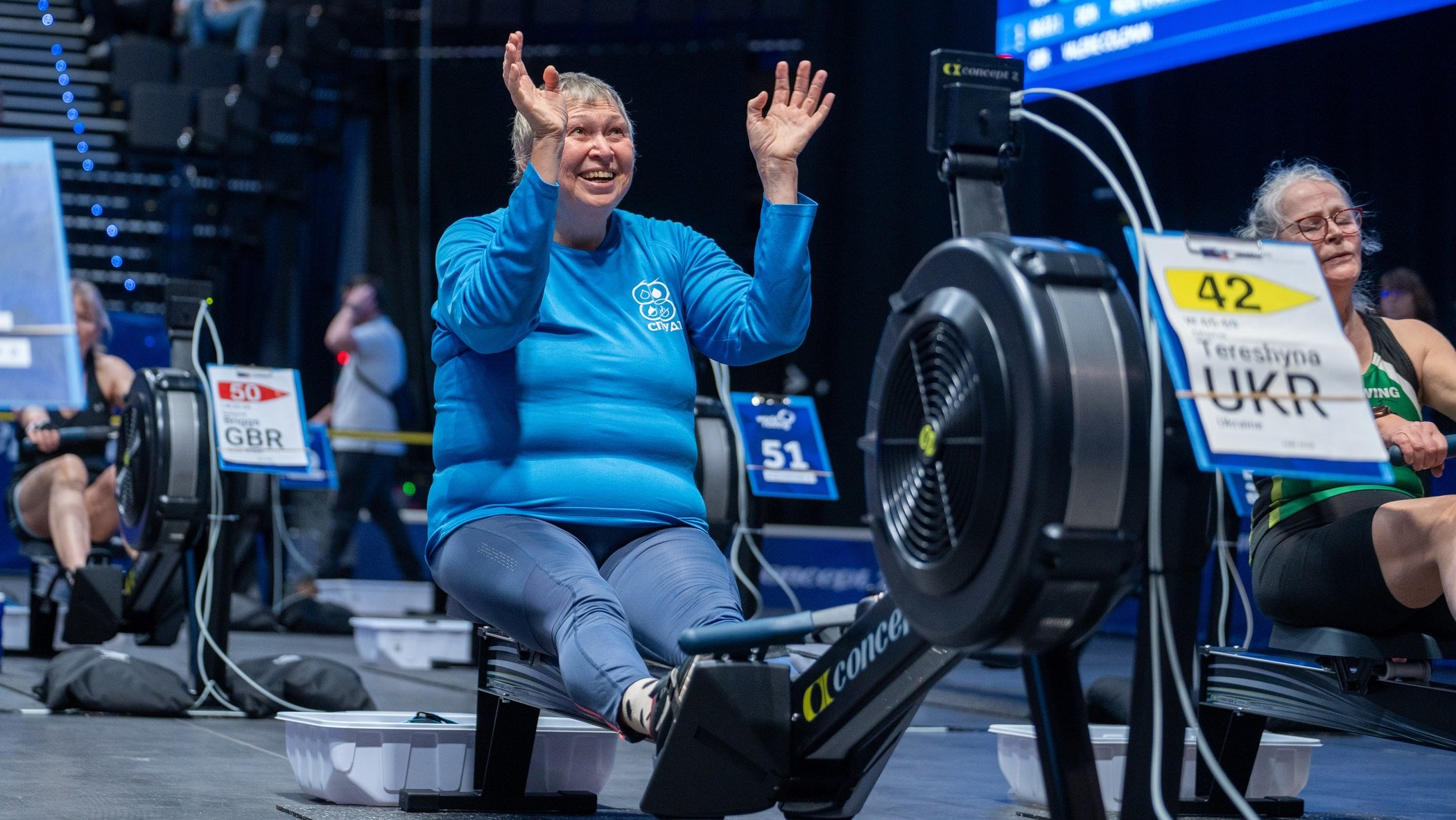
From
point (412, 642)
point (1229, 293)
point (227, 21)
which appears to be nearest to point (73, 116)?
point (227, 21)

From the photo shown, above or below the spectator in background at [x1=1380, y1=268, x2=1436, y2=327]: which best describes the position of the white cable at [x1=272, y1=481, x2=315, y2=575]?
below

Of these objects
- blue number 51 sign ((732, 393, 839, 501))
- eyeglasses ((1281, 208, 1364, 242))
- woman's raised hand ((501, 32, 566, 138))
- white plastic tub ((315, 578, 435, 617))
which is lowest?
white plastic tub ((315, 578, 435, 617))

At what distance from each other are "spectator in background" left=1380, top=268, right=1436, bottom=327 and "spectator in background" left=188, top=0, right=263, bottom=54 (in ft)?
26.8

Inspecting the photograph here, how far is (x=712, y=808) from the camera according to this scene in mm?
1715

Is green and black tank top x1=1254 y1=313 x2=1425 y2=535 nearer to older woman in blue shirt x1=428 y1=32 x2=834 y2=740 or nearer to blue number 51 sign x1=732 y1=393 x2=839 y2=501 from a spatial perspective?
older woman in blue shirt x1=428 y1=32 x2=834 y2=740

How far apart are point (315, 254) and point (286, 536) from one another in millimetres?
3826

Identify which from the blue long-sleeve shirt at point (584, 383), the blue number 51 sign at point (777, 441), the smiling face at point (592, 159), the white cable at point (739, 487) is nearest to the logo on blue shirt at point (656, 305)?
the blue long-sleeve shirt at point (584, 383)

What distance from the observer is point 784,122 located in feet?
6.81

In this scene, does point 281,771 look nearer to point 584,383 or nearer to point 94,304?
point 584,383

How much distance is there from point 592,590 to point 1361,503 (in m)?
1.26

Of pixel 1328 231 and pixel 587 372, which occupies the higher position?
pixel 1328 231

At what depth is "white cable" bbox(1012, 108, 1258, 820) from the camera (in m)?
1.33

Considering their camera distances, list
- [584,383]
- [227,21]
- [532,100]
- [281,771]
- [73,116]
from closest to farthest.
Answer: [532,100] → [584,383] → [281,771] → [227,21] → [73,116]

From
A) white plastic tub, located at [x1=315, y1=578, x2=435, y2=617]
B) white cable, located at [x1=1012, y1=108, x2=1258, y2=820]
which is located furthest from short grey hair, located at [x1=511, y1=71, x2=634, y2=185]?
white plastic tub, located at [x1=315, y1=578, x2=435, y2=617]
